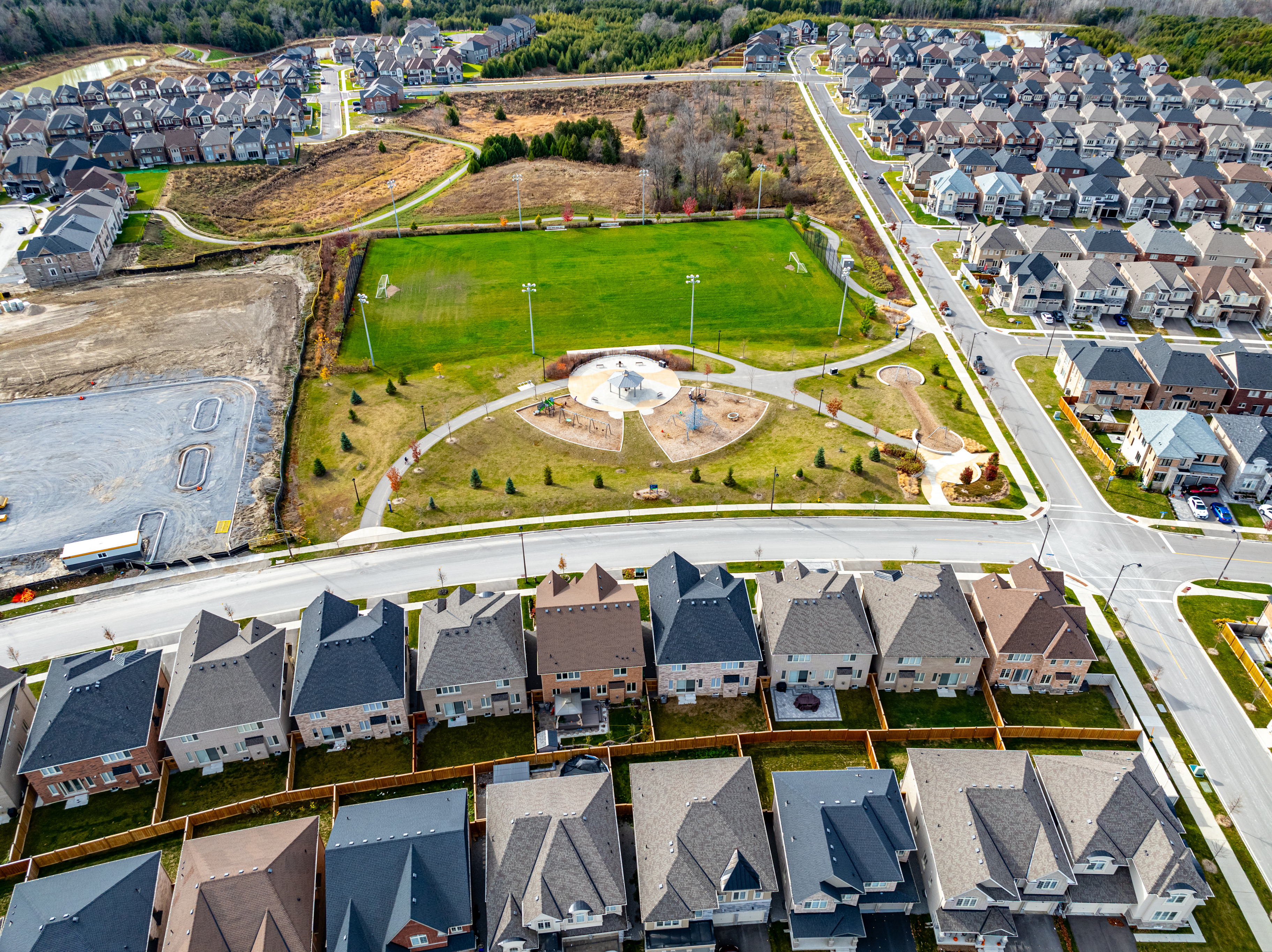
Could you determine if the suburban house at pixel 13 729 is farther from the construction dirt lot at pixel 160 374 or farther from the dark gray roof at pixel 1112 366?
the dark gray roof at pixel 1112 366

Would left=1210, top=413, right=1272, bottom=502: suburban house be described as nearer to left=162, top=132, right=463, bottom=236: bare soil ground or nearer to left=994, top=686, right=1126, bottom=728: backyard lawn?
left=994, top=686, right=1126, bottom=728: backyard lawn

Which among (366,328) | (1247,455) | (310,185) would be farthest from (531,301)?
(1247,455)

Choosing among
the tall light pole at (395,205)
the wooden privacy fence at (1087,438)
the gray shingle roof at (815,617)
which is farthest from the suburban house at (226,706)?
the tall light pole at (395,205)

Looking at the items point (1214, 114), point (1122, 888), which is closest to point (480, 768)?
point (1122, 888)

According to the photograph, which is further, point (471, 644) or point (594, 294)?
point (594, 294)

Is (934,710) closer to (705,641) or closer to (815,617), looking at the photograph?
(815,617)

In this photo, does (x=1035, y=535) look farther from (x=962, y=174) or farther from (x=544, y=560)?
(x=962, y=174)
